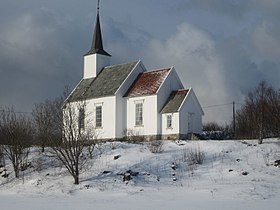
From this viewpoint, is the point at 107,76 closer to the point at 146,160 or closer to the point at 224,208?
the point at 146,160

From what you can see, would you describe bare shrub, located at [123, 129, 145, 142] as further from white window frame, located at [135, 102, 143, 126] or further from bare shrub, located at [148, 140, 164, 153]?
bare shrub, located at [148, 140, 164, 153]

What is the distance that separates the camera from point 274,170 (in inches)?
993

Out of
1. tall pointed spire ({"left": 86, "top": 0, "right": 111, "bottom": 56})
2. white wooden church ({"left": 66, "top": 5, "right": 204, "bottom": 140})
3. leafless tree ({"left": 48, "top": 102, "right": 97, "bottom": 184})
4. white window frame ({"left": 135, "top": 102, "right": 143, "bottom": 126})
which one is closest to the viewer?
leafless tree ({"left": 48, "top": 102, "right": 97, "bottom": 184})

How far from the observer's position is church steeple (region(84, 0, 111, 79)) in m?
46.4

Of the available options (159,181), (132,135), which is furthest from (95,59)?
(159,181)

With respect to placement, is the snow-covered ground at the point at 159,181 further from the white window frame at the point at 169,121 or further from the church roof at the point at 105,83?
the church roof at the point at 105,83

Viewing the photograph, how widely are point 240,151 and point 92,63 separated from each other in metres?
22.2

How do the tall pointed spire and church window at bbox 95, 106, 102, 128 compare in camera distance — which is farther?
the tall pointed spire

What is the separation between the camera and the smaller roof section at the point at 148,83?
3956 centimetres

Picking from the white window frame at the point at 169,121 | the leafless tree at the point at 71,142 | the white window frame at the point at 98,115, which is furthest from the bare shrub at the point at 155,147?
the white window frame at the point at 98,115

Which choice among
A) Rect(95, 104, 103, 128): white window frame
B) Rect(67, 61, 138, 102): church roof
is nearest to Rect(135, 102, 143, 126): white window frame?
Rect(67, 61, 138, 102): church roof

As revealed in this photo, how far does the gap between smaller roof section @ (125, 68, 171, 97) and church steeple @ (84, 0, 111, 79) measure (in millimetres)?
5899

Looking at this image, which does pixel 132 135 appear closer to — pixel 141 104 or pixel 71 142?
pixel 141 104

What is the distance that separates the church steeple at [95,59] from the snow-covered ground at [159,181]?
15.6 meters
